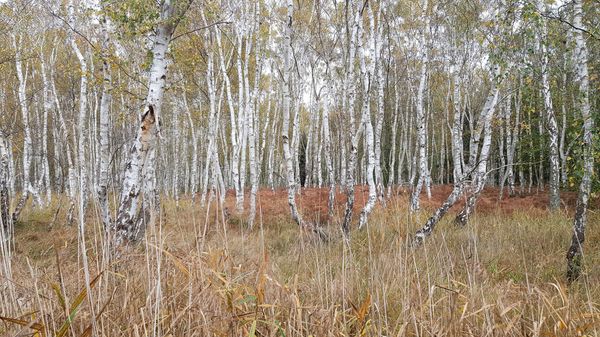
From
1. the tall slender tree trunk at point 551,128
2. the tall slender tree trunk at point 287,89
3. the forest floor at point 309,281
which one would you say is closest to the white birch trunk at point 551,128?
the tall slender tree trunk at point 551,128

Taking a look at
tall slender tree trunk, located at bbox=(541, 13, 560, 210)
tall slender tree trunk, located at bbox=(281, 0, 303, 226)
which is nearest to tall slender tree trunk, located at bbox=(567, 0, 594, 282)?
tall slender tree trunk, located at bbox=(541, 13, 560, 210)

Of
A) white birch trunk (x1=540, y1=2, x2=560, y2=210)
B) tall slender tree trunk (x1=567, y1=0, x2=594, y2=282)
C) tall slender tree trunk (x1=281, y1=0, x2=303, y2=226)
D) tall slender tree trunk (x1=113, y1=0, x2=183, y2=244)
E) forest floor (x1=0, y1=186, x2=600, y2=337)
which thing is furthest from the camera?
white birch trunk (x1=540, y1=2, x2=560, y2=210)

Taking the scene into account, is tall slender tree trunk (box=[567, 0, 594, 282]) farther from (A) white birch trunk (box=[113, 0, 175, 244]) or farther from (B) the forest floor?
(A) white birch trunk (box=[113, 0, 175, 244])

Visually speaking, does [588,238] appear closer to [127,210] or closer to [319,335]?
[319,335]

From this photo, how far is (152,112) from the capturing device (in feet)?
14.8

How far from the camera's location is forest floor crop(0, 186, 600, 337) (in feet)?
5.87

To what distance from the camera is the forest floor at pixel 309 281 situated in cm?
179

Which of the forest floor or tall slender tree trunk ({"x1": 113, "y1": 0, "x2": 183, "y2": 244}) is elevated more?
tall slender tree trunk ({"x1": 113, "y1": 0, "x2": 183, "y2": 244})

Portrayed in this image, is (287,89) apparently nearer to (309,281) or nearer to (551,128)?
(309,281)

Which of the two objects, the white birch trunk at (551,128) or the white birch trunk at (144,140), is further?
the white birch trunk at (551,128)

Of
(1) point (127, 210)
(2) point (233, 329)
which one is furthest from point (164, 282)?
(1) point (127, 210)

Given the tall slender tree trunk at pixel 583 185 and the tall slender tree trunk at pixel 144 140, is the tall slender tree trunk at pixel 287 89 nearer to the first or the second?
the tall slender tree trunk at pixel 144 140

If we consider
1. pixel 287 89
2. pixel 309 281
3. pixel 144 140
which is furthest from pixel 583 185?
pixel 144 140

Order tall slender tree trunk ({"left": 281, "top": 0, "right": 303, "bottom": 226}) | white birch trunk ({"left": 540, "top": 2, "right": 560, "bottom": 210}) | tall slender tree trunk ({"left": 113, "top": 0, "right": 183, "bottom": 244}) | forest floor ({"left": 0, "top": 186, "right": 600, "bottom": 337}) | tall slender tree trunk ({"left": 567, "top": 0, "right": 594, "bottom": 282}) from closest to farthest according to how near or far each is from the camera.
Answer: forest floor ({"left": 0, "top": 186, "right": 600, "bottom": 337})
tall slender tree trunk ({"left": 567, "top": 0, "right": 594, "bottom": 282})
tall slender tree trunk ({"left": 113, "top": 0, "right": 183, "bottom": 244})
tall slender tree trunk ({"left": 281, "top": 0, "right": 303, "bottom": 226})
white birch trunk ({"left": 540, "top": 2, "right": 560, "bottom": 210})
